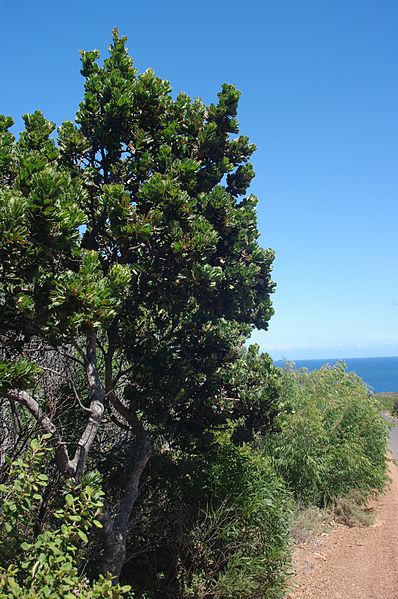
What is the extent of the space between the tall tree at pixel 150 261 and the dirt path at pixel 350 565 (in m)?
3.76

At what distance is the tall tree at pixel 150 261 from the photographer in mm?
4969

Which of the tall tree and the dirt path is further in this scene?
the dirt path

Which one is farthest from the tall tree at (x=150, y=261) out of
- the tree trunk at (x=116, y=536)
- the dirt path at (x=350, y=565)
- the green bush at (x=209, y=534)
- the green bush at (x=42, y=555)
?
the dirt path at (x=350, y=565)

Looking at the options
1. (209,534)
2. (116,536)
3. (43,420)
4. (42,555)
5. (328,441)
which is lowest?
(209,534)

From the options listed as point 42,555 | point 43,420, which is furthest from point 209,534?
point 42,555

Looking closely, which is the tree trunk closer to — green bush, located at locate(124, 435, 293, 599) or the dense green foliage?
the dense green foliage

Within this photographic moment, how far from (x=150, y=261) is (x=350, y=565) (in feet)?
25.2

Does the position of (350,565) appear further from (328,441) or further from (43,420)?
(43,420)

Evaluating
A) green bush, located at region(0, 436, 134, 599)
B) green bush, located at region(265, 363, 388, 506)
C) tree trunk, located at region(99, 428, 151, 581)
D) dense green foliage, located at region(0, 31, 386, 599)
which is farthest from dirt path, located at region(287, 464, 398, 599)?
green bush, located at region(0, 436, 134, 599)

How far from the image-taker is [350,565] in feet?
32.1

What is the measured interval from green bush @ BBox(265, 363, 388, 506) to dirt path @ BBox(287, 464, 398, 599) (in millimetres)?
1185

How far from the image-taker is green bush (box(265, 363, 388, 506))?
467 inches

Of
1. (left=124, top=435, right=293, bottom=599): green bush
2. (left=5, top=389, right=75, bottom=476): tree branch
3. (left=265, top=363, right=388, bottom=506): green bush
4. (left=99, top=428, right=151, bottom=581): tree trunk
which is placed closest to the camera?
(left=5, top=389, right=75, bottom=476): tree branch

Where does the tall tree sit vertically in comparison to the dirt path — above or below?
above
